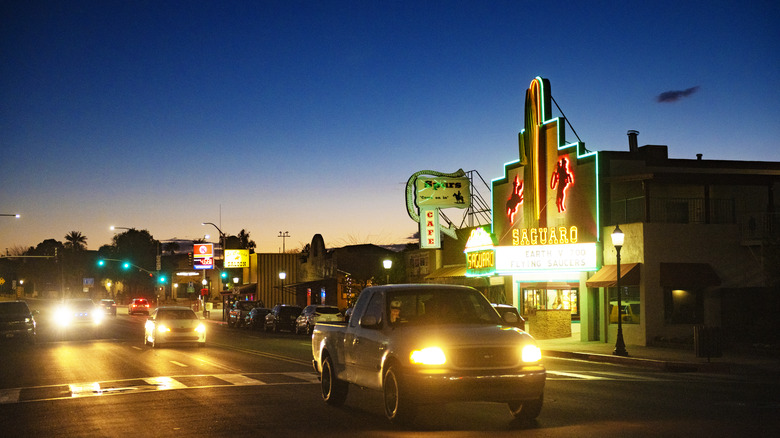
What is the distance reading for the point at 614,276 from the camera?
97.3 ft

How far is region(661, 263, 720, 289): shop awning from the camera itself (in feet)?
95.1

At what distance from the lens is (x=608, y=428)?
9938mm

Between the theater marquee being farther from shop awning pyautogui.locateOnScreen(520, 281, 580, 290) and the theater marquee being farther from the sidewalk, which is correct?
the sidewalk

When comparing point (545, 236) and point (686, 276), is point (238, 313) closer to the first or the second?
point (545, 236)

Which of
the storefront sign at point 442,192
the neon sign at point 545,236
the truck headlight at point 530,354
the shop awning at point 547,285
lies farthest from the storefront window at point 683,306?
the truck headlight at point 530,354

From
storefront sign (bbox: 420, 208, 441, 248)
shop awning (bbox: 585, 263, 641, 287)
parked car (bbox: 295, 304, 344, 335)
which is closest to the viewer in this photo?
shop awning (bbox: 585, 263, 641, 287)

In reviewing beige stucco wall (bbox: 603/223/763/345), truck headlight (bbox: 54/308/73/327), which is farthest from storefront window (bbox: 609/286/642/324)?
truck headlight (bbox: 54/308/73/327)

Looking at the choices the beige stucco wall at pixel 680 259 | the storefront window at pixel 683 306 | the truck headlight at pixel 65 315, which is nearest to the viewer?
the beige stucco wall at pixel 680 259

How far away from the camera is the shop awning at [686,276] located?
29.0 m

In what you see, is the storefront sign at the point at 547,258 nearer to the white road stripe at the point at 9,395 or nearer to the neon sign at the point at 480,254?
the neon sign at the point at 480,254

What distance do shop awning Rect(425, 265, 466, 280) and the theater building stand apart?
411 cm

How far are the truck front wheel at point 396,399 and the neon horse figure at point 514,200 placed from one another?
28.2 meters

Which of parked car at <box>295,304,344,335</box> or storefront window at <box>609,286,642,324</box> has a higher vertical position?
storefront window at <box>609,286,642,324</box>

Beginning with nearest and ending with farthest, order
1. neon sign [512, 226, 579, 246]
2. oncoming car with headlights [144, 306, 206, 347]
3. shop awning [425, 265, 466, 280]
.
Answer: oncoming car with headlights [144, 306, 206, 347], neon sign [512, 226, 579, 246], shop awning [425, 265, 466, 280]
